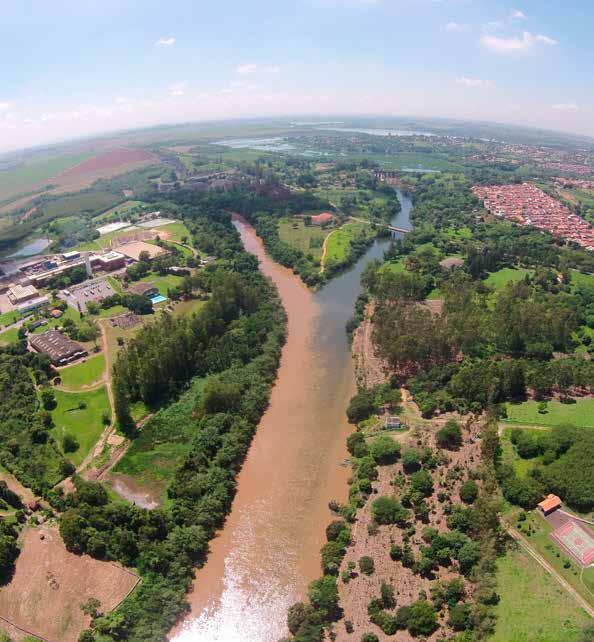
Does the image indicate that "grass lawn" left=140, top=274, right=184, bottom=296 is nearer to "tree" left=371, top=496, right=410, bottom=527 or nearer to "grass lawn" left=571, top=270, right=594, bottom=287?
"tree" left=371, top=496, right=410, bottom=527

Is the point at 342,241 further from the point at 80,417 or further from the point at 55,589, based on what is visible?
the point at 55,589

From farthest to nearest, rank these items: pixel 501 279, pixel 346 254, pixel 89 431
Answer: pixel 346 254 < pixel 501 279 < pixel 89 431

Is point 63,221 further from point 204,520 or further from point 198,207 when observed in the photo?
point 204,520

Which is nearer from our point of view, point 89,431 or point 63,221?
point 89,431

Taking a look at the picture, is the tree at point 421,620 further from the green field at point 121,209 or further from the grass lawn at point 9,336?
the green field at point 121,209

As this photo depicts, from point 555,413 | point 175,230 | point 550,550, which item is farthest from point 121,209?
point 550,550

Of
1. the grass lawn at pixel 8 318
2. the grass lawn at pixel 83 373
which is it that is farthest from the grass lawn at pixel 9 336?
the grass lawn at pixel 83 373

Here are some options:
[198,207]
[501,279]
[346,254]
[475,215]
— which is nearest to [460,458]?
[501,279]
